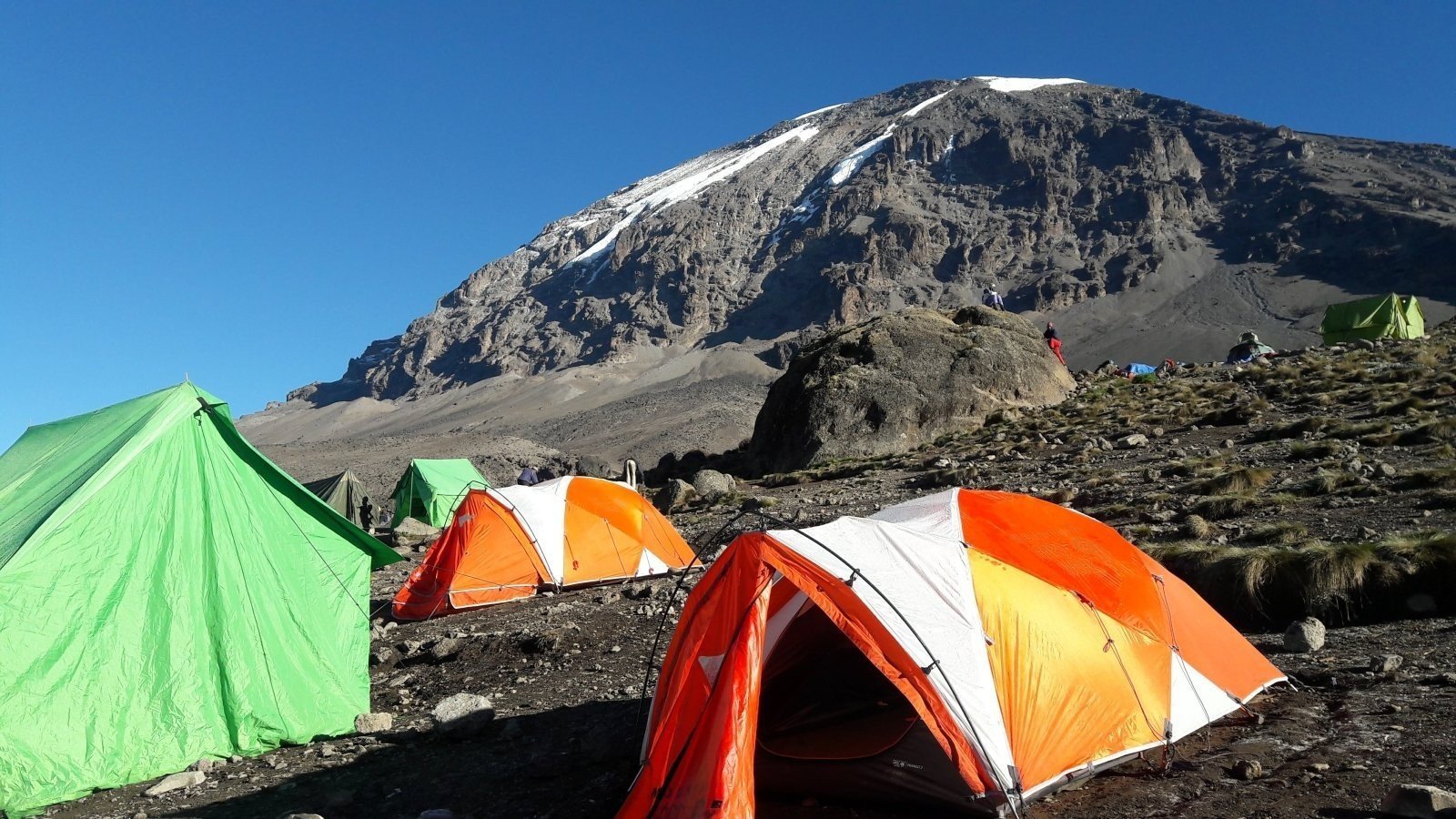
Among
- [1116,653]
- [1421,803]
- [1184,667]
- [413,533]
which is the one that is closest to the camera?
[1421,803]

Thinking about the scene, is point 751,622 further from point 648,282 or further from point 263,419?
point 263,419

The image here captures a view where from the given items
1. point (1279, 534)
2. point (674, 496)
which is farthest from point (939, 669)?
point (674, 496)

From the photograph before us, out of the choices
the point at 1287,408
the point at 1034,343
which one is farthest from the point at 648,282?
the point at 1287,408

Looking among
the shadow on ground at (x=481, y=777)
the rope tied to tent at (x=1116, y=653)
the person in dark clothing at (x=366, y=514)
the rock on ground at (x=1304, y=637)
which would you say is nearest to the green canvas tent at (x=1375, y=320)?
the rock on ground at (x=1304, y=637)

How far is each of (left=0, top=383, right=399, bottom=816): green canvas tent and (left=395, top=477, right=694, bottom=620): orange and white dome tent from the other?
4.07m

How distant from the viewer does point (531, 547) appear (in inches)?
509

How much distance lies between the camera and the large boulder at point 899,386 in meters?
25.4

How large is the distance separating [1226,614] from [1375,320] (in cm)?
3361

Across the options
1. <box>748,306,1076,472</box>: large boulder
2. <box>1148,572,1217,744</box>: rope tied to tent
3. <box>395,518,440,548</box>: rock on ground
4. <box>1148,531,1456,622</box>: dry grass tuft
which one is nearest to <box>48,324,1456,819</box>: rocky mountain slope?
<box>1148,531,1456,622</box>: dry grass tuft

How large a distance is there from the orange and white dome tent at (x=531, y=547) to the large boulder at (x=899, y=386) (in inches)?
466

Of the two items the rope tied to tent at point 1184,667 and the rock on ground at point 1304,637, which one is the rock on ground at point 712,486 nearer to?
the rock on ground at point 1304,637

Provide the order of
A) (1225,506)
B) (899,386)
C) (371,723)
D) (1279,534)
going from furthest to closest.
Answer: (899,386)
(1225,506)
(1279,534)
(371,723)

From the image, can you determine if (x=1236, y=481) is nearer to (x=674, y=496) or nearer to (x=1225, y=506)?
(x=1225, y=506)

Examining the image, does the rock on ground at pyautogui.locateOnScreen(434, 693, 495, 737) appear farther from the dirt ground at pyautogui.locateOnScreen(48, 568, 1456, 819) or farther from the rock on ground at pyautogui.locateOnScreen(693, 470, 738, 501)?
the rock on ground at pyautogui.locateOnScreen(693, 470, 738, 501)
